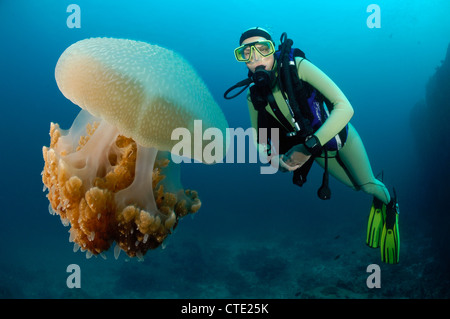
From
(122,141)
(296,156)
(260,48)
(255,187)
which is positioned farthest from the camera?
(255,187)

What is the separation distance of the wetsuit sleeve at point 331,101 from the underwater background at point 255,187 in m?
1.20

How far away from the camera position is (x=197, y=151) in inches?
74.0

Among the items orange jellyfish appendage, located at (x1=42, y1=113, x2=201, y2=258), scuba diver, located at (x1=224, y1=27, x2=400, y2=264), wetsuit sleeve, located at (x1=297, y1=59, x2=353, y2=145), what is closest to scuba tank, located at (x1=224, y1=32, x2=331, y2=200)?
scuba diver, located at (x1=224, y1=27, x2=400, y2=264)

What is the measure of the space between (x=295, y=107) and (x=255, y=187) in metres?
42.2

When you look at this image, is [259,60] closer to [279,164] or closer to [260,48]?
[260,48]

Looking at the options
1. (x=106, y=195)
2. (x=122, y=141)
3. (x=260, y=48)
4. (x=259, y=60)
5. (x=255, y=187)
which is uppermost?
(x=255, y=187)

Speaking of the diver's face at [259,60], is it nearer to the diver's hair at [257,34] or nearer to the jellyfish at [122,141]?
the diver's hair at [257,34]

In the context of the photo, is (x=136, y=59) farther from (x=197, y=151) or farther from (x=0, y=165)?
(x=0, y=165)

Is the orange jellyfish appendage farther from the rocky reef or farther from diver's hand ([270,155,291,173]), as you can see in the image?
the rocky reef

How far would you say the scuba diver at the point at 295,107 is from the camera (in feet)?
8.49

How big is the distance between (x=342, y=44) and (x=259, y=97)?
7264 centimetres

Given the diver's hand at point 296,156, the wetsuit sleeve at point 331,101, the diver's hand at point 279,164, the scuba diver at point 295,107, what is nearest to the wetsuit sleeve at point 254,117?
the scuba diver at point 295,107

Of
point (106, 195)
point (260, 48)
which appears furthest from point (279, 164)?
point (106, 195)

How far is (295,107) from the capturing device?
296cm
